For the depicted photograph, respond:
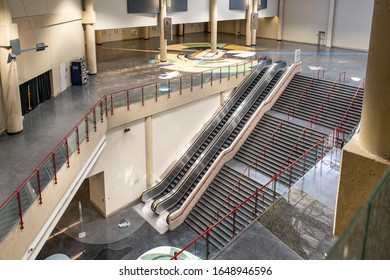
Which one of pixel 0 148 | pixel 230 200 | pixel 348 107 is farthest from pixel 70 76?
pixel 348 107

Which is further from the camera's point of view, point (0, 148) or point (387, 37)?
point (0, 148)

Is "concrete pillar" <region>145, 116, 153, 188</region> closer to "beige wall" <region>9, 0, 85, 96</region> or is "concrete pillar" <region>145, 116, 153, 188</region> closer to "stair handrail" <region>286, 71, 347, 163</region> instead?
"beige wall" <region>9, 0, 85, 96</region>

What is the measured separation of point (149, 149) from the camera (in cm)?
2105

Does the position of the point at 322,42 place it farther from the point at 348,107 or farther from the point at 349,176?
the point at 349,176

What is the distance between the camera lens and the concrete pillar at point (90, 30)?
73.3ft

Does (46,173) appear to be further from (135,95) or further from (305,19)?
(305,19)

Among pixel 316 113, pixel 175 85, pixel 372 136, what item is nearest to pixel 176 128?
pixel 175 85

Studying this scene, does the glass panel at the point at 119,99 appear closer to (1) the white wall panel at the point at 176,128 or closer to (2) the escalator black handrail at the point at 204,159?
(1) the white wall panel at the point at 176,128

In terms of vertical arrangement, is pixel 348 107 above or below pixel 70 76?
below

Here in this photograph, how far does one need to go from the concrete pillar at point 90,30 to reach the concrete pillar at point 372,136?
66.1ft

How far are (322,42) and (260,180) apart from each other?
20.7 meters

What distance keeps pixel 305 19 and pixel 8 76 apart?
28239 millimetres

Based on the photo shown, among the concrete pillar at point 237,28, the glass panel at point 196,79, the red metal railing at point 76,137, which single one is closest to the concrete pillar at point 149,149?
the red metal railing at point 76,137
